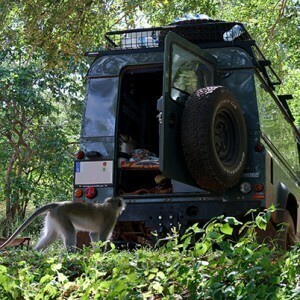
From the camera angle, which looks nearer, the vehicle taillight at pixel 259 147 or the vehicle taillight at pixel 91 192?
the vehicle taillight at pixel 259 147

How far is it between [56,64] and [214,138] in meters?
6.13

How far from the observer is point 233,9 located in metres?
Result: 16.1

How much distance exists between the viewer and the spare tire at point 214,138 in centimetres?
712

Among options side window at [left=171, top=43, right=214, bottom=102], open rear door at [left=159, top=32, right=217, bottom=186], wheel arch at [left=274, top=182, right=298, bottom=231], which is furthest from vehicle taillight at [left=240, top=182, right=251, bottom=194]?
side window at [left=171, top=43, right=214, bottom=102]

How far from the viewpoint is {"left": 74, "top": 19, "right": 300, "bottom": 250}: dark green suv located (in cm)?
725

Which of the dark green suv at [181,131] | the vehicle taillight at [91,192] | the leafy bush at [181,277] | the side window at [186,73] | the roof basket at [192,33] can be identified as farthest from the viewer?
the roof basket at [192,33]

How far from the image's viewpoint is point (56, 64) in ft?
42.0

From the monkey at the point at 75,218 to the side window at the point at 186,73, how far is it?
149 cm

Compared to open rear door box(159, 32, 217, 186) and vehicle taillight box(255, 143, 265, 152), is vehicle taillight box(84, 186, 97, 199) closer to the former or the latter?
open rear door box(159, 32, 217, 186)

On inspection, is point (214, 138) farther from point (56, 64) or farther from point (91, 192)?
point (56, 64)

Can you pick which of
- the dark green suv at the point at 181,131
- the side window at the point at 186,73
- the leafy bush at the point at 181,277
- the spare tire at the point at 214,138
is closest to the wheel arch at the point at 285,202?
the dark green suv at the point at 181,131

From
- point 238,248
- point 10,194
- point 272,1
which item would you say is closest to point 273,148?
point 238,248

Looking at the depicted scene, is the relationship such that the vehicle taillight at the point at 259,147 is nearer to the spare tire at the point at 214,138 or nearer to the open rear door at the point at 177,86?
the spare tire at the point at 214,138

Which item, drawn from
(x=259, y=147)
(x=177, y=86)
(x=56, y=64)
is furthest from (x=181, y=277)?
(x=56, y=64)
